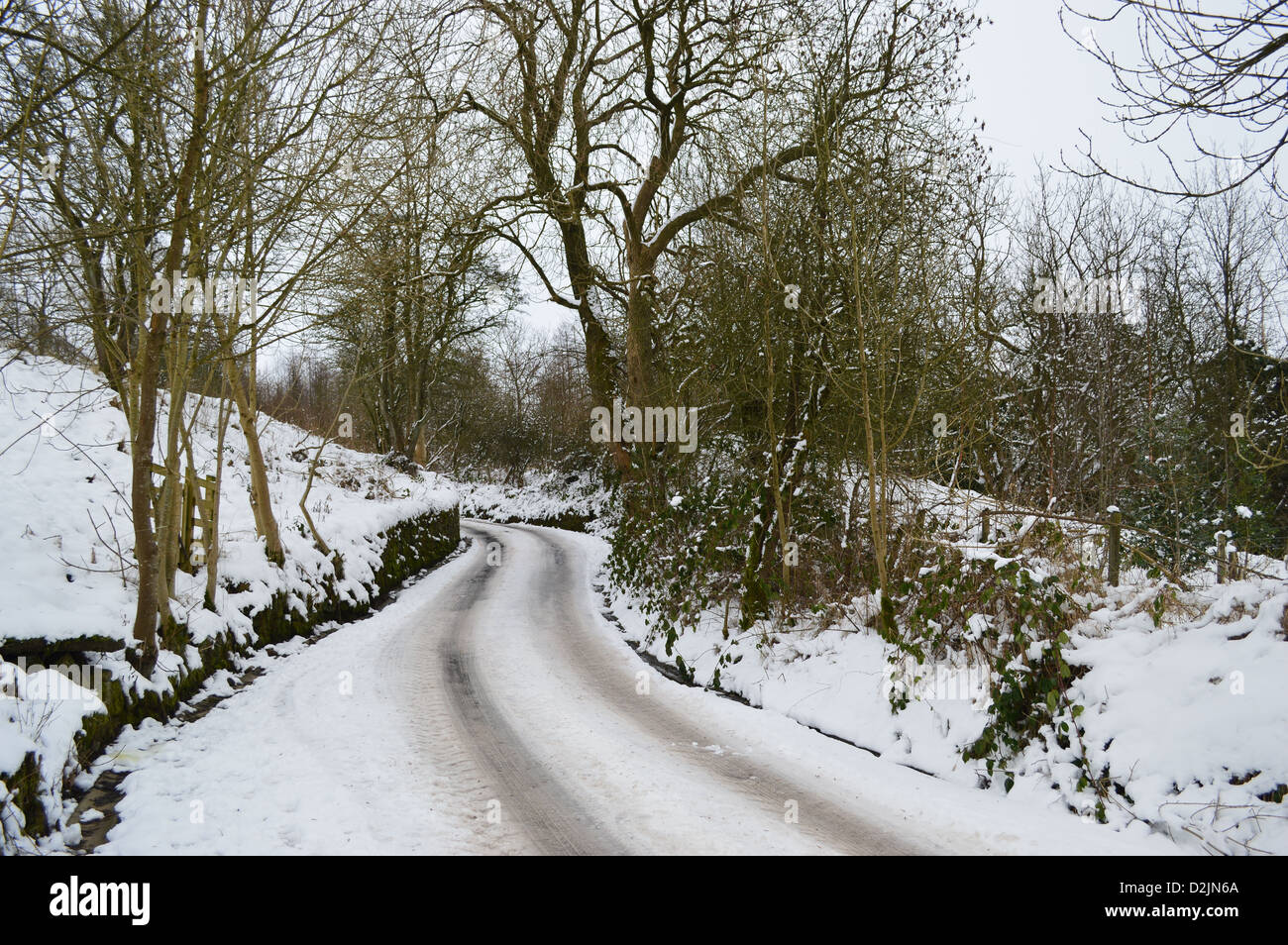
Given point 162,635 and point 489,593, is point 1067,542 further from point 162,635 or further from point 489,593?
point 489,593

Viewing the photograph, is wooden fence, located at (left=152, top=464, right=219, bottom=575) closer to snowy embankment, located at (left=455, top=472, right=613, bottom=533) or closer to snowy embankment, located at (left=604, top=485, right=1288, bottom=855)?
snowy embankment, located at (left=604, top=485, right=1288, bottom=855)

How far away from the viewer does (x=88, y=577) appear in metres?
7.12

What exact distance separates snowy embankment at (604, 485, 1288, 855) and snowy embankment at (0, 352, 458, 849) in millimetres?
6047

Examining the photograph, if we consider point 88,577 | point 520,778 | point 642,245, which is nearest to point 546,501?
point 642,245

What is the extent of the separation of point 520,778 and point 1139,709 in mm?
4435

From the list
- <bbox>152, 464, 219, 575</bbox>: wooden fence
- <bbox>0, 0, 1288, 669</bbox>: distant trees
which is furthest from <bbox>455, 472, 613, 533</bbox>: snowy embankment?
<bbox>152, 464, 219, 575</bbox>: wooden fence

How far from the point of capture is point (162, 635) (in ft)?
23.2

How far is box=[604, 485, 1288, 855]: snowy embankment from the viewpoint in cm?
→ 424

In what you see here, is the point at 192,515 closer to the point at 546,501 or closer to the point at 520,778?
the point at 520,778

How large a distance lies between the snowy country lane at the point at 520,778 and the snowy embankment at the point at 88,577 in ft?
1.91

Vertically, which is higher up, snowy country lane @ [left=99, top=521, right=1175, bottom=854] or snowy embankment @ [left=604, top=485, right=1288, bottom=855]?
snowy embankment @ [left=604, top=485, right=1288, bottom=855]

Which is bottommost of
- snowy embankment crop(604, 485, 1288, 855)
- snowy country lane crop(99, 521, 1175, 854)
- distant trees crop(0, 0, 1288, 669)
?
snowy country lane crop(99, 521, 1175, 854)

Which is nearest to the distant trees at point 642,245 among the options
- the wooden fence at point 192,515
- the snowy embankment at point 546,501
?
the wooden fence at point 192,515
